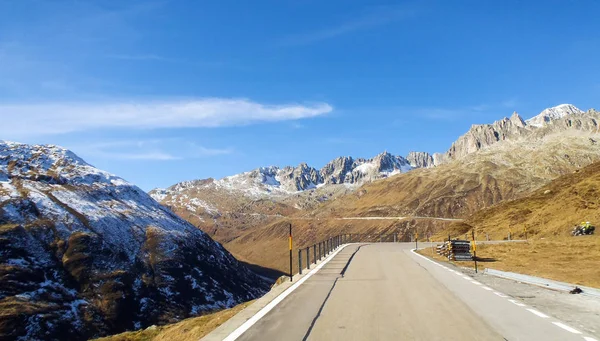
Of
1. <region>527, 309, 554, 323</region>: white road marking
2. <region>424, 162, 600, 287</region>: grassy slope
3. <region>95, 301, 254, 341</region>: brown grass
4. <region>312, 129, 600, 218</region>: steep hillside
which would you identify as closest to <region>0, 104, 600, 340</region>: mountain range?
<region>312, 129, 600, 218</region>: steep hillside

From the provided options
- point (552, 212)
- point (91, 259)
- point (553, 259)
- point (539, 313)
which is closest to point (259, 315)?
point (539, 313)

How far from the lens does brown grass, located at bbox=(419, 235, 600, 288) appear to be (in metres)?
23.7

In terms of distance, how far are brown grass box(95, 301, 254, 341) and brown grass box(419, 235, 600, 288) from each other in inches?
618

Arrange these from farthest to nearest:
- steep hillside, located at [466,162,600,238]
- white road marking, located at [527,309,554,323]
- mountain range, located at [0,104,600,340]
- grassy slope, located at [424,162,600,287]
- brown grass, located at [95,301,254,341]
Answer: mountain range, located at [0,104,600,340], steep hillside, located at [466,162,600,238], grassy slope, located at [424,162,600,287], brown grass, located at [95,301,254,341], white road marking, located at [527,309,554,323]

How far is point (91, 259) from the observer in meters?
113

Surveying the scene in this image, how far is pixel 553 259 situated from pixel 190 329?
26083mm

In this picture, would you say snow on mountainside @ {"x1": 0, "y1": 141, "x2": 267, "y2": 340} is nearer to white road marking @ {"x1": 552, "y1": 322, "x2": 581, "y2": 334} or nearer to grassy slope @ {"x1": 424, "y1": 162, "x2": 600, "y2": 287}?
grassy slope @ {"x1": 424, "y1": 162, "x2": 600, "y2": 287}

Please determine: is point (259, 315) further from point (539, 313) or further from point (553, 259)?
point (553, 259)

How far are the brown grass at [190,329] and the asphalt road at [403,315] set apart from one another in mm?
2652

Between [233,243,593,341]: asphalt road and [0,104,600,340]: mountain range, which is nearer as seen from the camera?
[233,243,593,341]: asphalt road

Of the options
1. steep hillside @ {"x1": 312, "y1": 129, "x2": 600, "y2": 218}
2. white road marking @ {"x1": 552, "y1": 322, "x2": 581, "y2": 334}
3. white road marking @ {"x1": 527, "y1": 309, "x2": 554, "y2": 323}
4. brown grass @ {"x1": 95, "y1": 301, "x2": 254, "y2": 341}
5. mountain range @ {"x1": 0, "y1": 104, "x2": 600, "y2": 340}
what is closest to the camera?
white road marking @ {"x1": 552, "y1": 322, "x2": 581, "y2": 334}

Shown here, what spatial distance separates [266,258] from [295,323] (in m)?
180

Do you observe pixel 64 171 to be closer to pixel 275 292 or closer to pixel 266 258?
pixel 266 258

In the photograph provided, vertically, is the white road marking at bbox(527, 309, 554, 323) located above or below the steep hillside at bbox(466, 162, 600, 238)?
below
